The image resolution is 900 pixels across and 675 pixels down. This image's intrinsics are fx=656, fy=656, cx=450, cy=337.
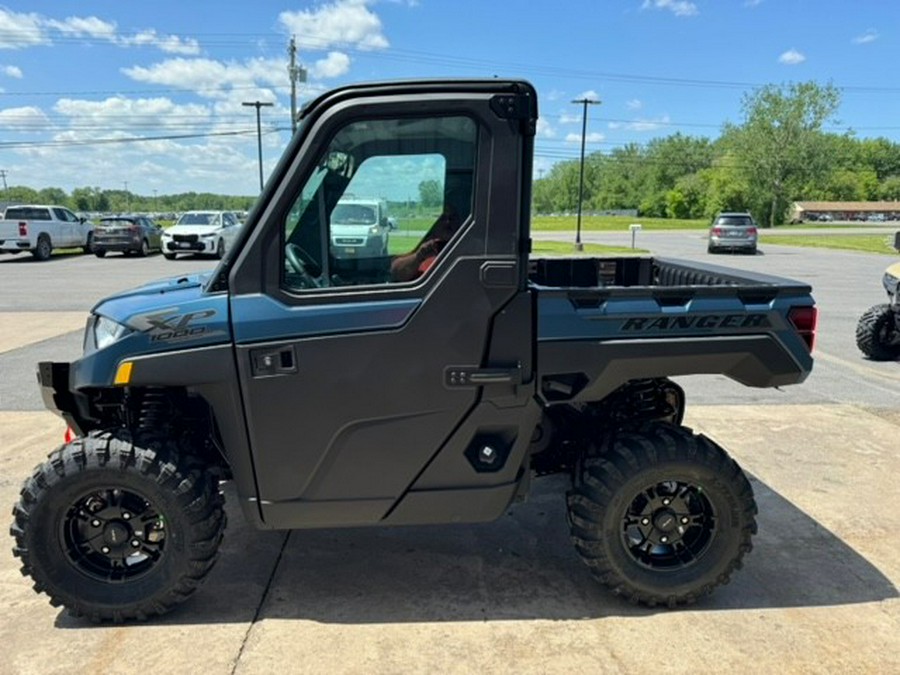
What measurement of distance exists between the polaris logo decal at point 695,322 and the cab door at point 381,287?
0.50 metres

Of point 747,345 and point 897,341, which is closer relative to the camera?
point 747,345

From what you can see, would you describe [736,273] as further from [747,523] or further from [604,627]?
[604,627]

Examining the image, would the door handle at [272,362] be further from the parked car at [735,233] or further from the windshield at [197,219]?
the parked car at [735,233]

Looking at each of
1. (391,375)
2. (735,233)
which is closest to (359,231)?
(391,375)

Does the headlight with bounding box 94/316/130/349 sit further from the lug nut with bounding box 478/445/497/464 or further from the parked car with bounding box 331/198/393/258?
the lug nut with bounding box 478/445/497/464

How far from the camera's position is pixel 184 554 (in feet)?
9.41

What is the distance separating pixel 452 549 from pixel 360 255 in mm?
1763

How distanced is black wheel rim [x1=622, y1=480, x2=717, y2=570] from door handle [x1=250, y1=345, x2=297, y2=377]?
1.70 meters

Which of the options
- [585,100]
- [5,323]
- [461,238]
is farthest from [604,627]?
[585,100]

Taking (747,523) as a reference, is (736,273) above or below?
above

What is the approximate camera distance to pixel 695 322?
2.93m

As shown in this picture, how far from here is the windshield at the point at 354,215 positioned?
2.72m

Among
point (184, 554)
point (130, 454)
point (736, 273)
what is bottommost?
point (184, 554)

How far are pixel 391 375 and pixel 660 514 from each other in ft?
4.79
